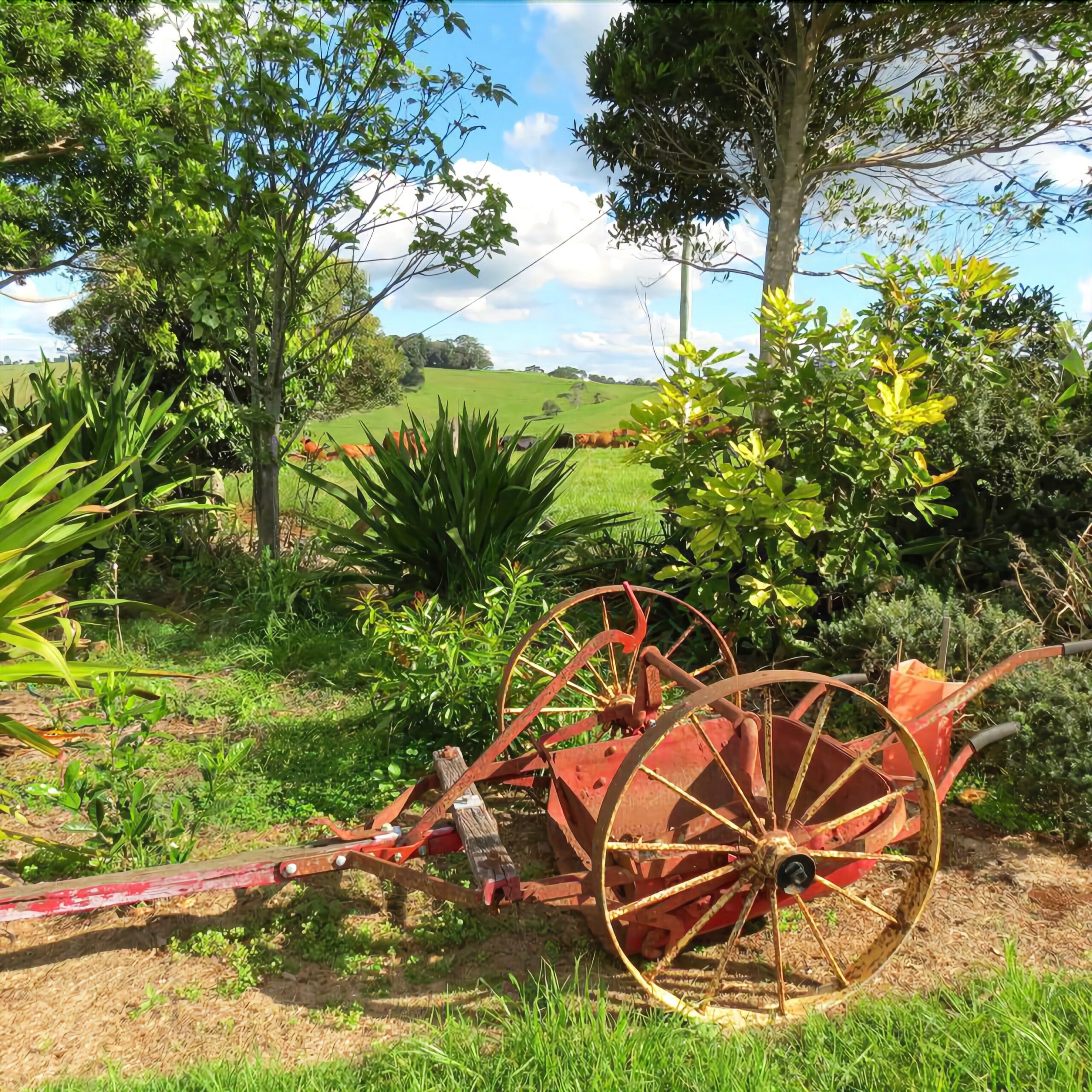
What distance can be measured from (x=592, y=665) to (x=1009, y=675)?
1.72 metres

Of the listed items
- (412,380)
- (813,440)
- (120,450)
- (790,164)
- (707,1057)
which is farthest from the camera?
(412,380)

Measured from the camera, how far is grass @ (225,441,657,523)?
685 centimetres

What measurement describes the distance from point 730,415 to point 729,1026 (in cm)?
271

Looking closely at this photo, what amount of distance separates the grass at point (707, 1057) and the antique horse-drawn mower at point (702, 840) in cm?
11

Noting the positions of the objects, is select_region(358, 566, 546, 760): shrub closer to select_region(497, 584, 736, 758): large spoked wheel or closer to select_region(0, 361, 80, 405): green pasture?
select_region(497, 584, 736, 758): large spoked wheel

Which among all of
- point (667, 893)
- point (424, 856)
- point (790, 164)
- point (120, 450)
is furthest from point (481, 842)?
point (790, 164)

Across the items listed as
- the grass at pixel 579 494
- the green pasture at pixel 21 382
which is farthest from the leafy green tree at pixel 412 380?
the green pasture at pixel 21 382

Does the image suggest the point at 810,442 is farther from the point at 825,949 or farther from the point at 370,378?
the point at 370,378

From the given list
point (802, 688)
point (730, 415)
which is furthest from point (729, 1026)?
point (730, 415)

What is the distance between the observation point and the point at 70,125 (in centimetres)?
860

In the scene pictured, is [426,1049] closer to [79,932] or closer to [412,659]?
[79,932]

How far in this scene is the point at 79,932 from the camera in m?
2.28

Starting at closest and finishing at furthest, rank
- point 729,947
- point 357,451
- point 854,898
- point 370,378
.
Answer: point 729,947, point 854,898, point 357,451, point 370,378

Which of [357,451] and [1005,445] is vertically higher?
[357,451]
